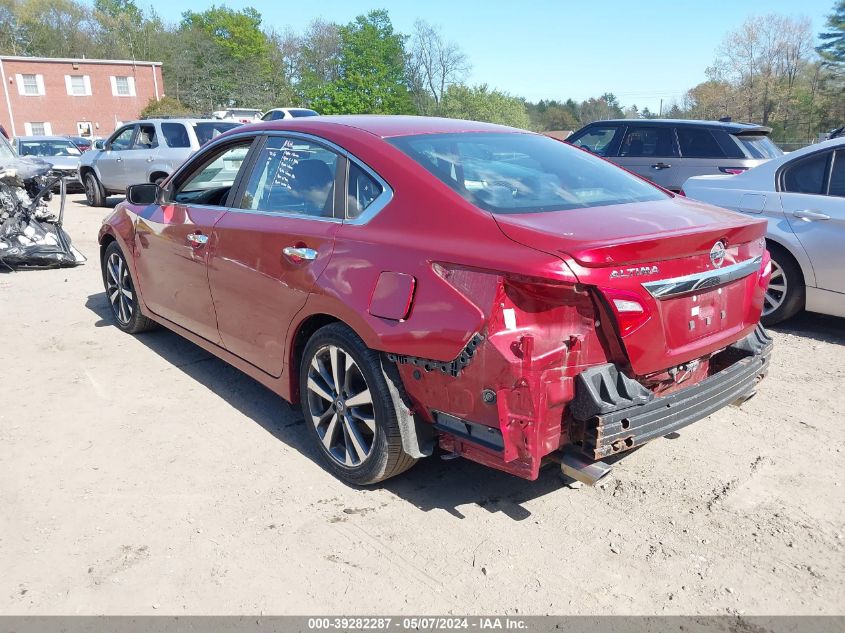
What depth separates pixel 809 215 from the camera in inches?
217

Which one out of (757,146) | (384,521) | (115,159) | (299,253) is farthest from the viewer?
(115,159)

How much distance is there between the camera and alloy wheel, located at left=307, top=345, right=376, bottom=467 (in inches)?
127

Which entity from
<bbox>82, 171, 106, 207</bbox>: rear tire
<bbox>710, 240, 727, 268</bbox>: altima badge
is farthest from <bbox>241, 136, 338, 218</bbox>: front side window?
<bbox>82, 171, 106, 207</bbox>: rear tire

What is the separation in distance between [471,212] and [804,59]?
50.0m

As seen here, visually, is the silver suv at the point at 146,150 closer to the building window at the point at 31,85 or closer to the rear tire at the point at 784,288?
the rear tire at the point at 784,288

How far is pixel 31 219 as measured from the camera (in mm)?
8406

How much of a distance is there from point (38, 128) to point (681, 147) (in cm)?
5765

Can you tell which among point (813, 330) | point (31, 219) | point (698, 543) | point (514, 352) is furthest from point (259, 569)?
point (31, 219)

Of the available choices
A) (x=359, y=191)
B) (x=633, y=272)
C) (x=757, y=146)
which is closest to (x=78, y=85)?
(x=757, y=146)

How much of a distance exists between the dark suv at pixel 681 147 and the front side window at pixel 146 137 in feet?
28.2

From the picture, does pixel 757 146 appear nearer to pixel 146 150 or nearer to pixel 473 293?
pixel 473 293

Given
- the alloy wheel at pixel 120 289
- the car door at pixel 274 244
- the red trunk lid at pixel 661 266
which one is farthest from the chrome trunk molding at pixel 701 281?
the alloy wheel at pixel 120 289
